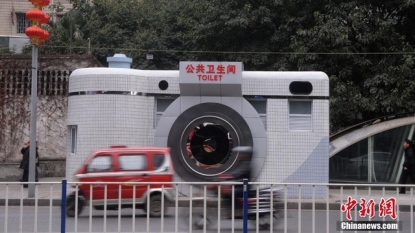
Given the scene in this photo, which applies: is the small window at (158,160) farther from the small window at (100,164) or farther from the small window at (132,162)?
the small window at (100,164)

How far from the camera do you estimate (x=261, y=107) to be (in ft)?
62.3

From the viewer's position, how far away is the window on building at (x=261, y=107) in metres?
18.9

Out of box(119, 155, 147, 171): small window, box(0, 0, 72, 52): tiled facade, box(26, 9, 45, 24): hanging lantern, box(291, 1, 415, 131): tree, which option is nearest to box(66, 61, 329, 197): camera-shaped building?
box(26, 9, 45, 24): hanging lantern

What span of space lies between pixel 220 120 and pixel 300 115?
2.18 meters

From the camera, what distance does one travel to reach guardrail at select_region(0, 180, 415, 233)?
957 cm

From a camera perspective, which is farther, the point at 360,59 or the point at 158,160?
the point at 360,59

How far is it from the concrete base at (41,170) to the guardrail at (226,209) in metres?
15.0

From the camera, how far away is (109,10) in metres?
40.0

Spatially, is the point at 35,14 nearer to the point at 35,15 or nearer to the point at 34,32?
the point at 35,15


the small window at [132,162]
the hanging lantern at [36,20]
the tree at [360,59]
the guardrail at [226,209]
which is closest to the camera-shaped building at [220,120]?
the hanging lantern at [36,20]

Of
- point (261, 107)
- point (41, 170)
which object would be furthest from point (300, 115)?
point (41, 170)
